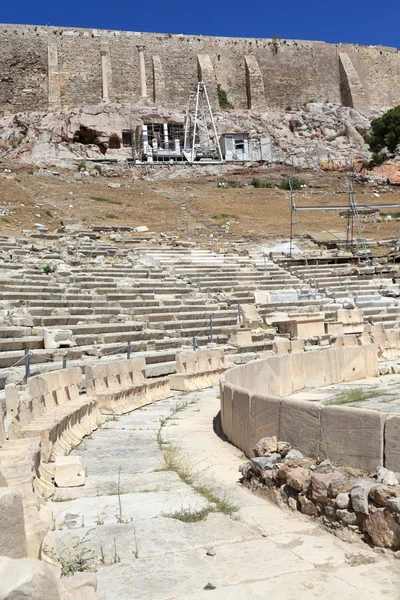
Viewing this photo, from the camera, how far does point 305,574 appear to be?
3301 millimetres

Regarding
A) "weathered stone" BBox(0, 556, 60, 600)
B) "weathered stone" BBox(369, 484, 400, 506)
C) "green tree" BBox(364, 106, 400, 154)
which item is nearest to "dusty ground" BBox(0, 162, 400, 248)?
"green tree" BBox(364, 106, 400, 154)

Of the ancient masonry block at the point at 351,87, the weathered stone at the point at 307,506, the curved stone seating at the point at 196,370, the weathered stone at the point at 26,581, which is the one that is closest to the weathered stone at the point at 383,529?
the weathered stone at the point at 307,506

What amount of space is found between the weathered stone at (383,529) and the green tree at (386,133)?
40.5m

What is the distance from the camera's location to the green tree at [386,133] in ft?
134

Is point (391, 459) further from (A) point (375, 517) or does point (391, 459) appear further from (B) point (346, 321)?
(B) point (346, 321)

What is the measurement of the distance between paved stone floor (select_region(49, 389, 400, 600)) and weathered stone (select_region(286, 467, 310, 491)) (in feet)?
0.62

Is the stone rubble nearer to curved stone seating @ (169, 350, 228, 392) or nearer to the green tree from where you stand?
curved stone seating @ (169, 350, 228, 392)

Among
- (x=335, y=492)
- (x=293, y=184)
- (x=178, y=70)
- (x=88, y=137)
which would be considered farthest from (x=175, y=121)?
(x=335, y=492)

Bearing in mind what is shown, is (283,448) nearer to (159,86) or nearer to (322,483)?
(322,483)

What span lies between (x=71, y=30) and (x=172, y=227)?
1089 inches

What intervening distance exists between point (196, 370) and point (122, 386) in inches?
106

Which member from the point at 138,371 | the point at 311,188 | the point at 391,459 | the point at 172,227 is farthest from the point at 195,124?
the point at 391,459

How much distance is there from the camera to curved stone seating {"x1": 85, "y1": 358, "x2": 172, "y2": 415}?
30.5 feet

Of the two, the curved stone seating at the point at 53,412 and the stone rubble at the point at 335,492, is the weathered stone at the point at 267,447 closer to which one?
the stone rubble at the point at 335,492
